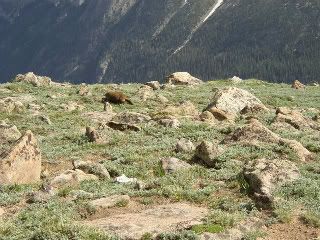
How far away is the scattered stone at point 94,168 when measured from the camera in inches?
918

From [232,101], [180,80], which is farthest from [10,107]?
[180,80]

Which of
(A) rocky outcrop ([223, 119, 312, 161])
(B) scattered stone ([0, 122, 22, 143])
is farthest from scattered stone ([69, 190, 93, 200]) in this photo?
(B) scattered stone ([0, 122, 22, 143])

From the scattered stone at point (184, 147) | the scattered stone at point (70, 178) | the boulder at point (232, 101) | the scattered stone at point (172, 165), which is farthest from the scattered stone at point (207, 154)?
the boulder at point (232, 101)

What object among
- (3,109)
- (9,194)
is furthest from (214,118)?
(9,194)

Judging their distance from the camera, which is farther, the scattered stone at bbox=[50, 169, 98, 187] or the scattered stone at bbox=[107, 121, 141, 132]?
the scattered stone at bbox=[107, 121, 141, 132]

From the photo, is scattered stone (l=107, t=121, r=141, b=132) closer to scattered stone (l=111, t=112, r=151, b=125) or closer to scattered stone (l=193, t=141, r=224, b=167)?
scattered stone (l=111, t=112, r=151, b=125)

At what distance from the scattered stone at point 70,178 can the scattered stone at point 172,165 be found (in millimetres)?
3118

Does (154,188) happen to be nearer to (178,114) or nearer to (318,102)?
(178,114)

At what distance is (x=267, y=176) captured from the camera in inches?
758

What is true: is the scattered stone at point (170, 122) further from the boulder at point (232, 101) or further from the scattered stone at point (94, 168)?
the scattered stone at point (94, 168)

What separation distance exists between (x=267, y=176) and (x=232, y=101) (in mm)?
25914

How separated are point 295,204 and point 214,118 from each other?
21934 millimetres

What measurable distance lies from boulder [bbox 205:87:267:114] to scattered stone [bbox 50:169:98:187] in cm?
2119

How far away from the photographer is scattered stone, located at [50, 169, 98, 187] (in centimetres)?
2175
